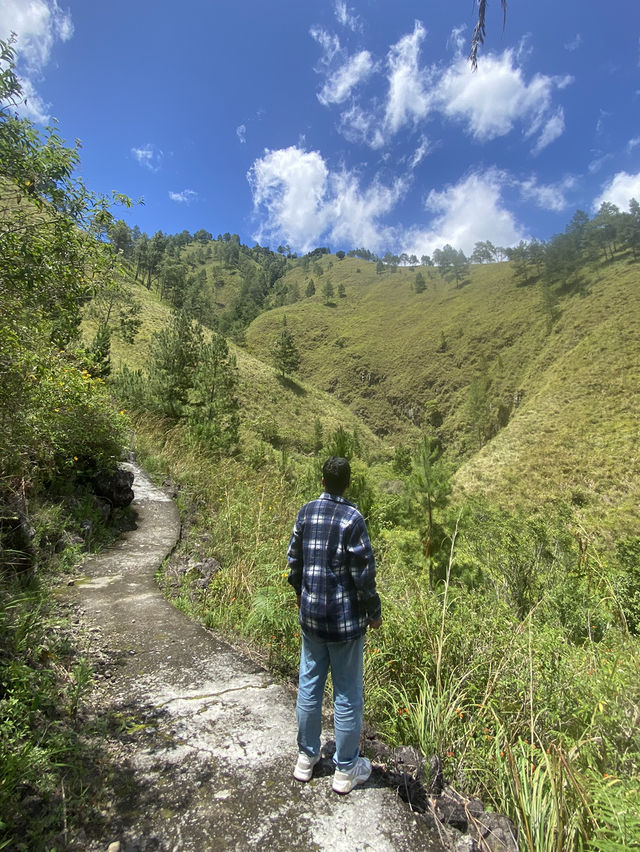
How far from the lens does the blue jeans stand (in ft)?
6.98

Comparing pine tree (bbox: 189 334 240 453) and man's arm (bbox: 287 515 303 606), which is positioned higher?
pine tree (bbox: 189 334 240 453)

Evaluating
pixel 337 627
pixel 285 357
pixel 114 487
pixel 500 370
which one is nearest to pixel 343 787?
pixel 337 627

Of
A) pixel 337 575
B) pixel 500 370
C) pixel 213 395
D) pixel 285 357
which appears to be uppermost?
pixel 500 370

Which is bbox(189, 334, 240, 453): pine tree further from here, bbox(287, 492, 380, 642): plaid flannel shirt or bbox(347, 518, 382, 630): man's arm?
bbox(347, 518, 382, 630): man's arm

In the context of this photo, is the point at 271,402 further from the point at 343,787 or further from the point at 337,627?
the point at 343,787

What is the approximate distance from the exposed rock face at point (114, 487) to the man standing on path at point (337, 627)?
5.42 m

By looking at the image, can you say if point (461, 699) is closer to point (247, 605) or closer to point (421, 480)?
point (247, 605)

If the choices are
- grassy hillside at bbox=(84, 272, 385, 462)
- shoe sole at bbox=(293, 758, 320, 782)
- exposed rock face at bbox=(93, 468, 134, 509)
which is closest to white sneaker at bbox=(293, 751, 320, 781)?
shoe sole at bbox=(293, 758, 320, 782)

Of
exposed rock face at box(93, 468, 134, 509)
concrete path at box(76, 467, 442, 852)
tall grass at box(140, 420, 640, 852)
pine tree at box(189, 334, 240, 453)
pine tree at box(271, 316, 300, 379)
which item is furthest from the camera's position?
pine tree at box(271, 316, 300, 379)

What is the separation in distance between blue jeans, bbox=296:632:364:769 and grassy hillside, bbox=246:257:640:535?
16462mm

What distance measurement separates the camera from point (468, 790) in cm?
212

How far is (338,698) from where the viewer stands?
2.18 metres

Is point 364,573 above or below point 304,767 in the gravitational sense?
above

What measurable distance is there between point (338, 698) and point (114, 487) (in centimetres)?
567
